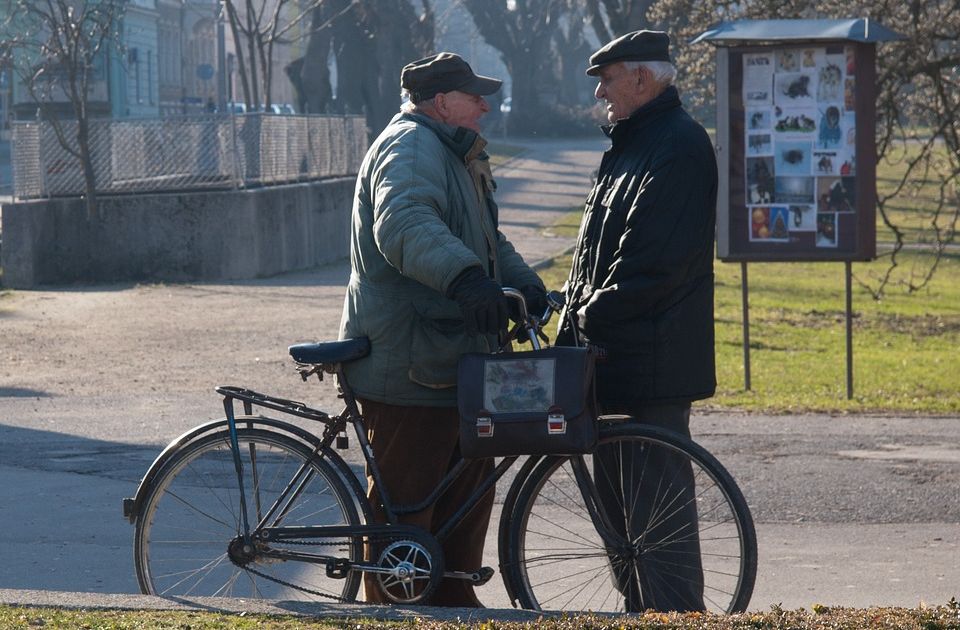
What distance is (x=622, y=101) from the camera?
457 centimetres

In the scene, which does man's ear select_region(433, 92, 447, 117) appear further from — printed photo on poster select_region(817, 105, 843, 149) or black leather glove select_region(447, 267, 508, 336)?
printed photo on poster select_region(817, 105, 843, 149)

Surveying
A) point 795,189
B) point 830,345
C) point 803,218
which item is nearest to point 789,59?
point 795,189

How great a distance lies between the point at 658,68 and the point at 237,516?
195 cm

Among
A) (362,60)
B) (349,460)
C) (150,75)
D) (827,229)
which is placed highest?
(150,75)

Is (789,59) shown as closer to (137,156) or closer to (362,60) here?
(137,156)

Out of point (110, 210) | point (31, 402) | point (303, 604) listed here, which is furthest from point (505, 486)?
point (110, 210)

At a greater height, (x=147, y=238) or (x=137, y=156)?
(x=137, y=156)

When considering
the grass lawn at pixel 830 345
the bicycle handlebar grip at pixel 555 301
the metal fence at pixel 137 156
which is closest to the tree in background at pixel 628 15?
the grass lawn at pixel 830 345

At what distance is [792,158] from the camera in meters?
9.59

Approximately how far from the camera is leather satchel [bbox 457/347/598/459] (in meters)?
4.20

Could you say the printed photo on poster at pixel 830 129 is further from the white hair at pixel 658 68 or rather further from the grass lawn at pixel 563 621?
the grass lawn at pixel 563 621

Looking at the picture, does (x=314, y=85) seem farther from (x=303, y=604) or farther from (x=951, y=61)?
(x=303, y=604)

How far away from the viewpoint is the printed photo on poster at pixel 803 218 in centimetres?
959

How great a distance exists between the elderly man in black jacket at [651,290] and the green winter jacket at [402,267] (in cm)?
41
